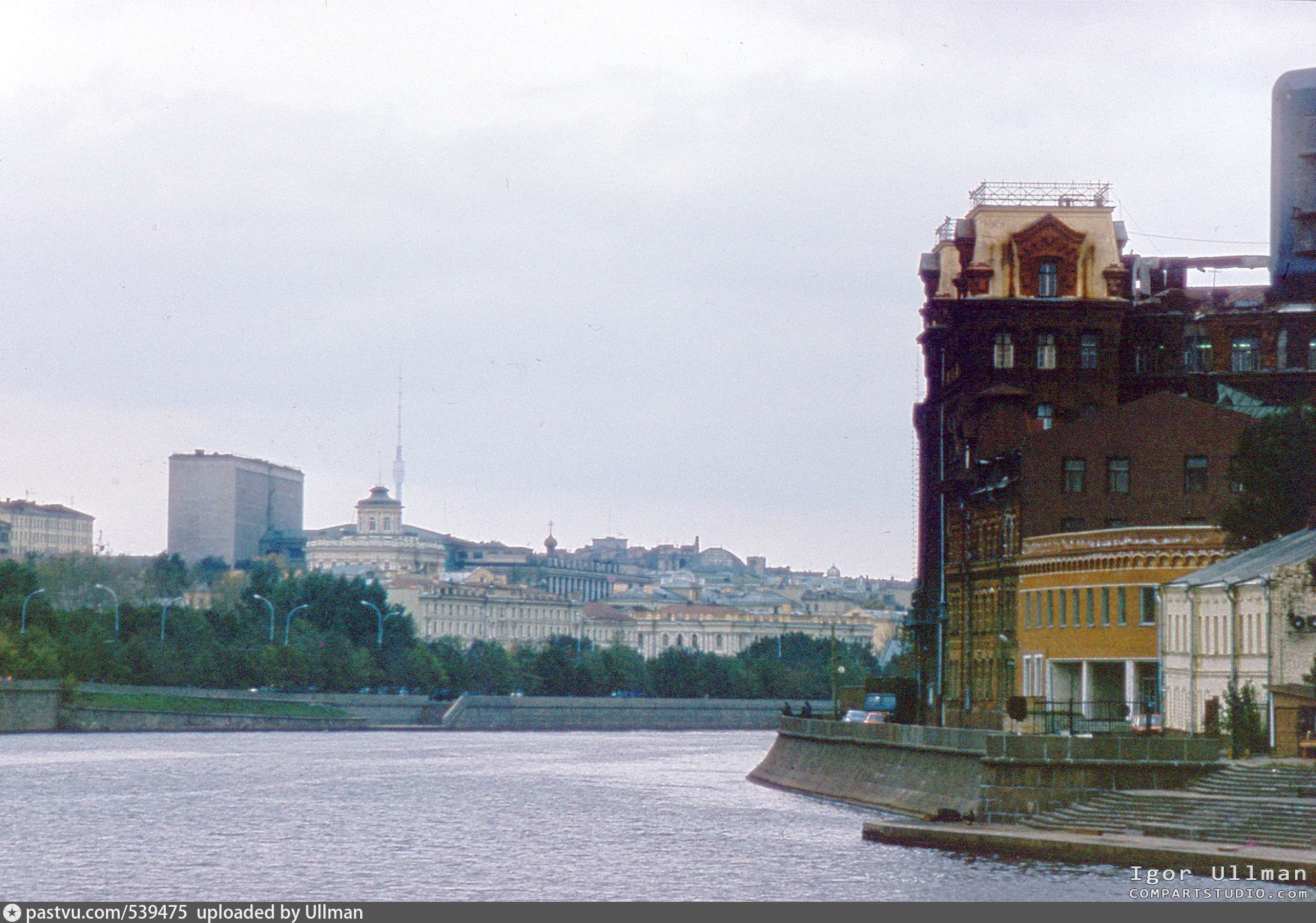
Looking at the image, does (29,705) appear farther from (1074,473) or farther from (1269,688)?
(1269,688)

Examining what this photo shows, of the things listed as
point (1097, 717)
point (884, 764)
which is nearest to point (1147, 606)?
point (1097, 717)

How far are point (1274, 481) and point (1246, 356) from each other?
30818mm

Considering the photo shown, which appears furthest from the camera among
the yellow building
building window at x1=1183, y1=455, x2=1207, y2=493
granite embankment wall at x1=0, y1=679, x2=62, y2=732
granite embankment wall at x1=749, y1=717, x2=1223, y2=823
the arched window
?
granite embankment wall at x1=0, y1=679, x2=62, y2=732

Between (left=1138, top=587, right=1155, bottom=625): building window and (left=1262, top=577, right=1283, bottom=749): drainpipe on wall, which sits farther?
(left=1138, top=587, right=1155, bottom=625): building window

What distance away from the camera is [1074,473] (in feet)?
299

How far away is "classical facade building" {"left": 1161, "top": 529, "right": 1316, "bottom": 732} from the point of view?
5934 centimetres

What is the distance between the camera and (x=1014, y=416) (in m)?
101

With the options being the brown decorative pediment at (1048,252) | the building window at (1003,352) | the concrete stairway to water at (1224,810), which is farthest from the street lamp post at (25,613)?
the concrete stairway to water at (1224,810)

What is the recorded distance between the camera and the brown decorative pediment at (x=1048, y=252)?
103000mm

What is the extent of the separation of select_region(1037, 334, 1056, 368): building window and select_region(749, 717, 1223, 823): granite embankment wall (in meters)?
34.6

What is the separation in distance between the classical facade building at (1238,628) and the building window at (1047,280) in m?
32.4

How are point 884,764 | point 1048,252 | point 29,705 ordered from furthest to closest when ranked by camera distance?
point 29,705 → point 1048,252 → point 884,764

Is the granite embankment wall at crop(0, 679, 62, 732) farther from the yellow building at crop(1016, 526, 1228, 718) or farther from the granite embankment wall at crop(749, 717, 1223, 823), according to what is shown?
the granite embankment wall at crop(749, 717, 1223, 823)

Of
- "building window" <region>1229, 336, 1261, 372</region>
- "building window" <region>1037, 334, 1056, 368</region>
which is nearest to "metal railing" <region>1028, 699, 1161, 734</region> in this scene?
"building window" <region>1037, 334, 1056, 368</region>
